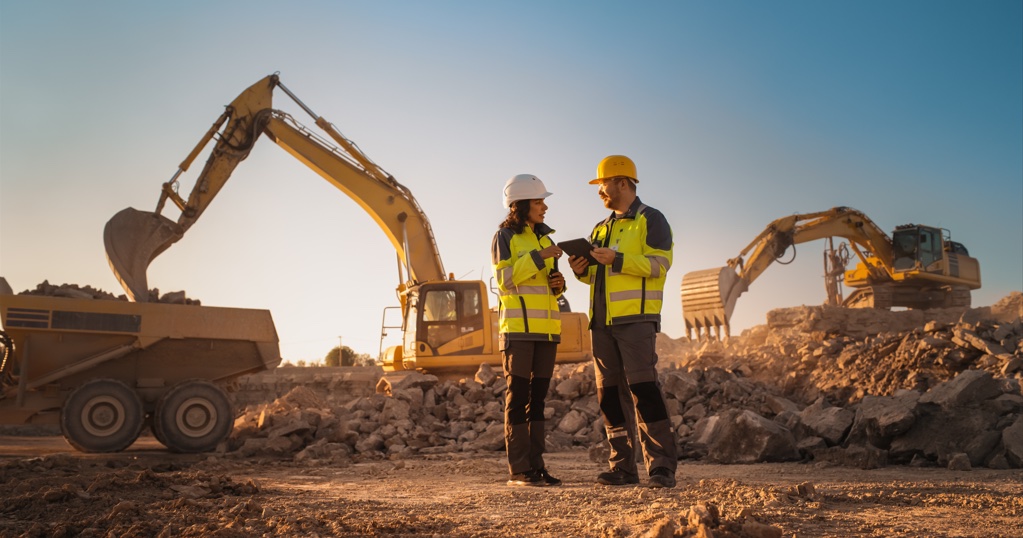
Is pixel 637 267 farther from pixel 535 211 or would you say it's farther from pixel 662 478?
pixel 662 478

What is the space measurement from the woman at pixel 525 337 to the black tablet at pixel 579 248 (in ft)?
0.17

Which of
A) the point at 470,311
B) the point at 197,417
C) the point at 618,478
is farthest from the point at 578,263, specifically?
the point at 470,311

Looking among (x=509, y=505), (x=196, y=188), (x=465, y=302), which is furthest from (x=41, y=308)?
(x=509, y=505)

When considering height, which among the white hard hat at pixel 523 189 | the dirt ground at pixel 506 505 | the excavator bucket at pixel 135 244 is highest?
the excavator bucket at pixel 135 244

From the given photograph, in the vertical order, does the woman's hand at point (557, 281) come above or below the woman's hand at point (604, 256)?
below

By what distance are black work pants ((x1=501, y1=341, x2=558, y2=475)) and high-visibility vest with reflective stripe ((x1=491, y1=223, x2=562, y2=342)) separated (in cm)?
10

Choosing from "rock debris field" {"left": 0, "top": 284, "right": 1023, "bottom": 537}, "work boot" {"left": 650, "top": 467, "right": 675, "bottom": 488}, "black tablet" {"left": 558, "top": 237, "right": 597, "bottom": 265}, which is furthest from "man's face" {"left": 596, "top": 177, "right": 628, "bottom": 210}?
"rock debris field" {"left": 0, "top": 284, "right": 1023, "bottom": 537}

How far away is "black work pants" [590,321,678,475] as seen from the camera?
16.0ft

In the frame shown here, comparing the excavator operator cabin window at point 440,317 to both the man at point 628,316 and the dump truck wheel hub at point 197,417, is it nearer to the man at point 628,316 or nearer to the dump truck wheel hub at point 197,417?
the dump truck wheel hub at point 197,417

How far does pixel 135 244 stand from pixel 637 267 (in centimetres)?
845

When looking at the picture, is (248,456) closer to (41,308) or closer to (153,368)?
(153,368)

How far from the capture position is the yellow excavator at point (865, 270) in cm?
1950

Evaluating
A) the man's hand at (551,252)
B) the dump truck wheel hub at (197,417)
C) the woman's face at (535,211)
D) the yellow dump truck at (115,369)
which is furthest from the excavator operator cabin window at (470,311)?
the man's hand at (551,252)

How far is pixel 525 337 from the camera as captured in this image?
5234mm
